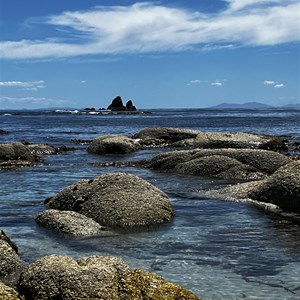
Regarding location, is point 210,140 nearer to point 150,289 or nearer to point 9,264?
point 9,264

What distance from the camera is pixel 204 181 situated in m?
21.7

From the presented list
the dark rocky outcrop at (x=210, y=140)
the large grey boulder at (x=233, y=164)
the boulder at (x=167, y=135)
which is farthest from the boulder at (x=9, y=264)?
the boulder at (x=167, y=135)

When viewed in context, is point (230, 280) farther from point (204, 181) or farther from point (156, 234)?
point (204, 181)

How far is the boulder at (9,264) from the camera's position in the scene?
33.3 feet

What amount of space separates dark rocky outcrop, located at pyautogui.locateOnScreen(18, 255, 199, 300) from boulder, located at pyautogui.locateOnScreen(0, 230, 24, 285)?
1.21 m

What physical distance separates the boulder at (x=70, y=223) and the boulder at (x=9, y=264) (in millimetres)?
2445

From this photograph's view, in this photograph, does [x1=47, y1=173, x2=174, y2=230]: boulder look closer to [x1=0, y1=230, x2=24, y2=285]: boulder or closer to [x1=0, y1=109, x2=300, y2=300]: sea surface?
[x1=0, y1=109, x2=300, y2=300]: sea surface

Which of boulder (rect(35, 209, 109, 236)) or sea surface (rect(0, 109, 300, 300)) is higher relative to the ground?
boulder (rect(35, 209, 109, 236))

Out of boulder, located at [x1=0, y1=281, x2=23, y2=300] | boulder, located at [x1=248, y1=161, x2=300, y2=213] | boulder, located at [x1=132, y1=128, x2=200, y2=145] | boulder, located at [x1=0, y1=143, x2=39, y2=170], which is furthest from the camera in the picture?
boulder, located at [x1=132, y1=128, x2=200, y2=145]

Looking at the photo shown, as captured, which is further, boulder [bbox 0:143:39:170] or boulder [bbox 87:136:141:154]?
boulder [bbox 87:136:141:154]

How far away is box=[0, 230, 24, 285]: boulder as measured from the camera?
33.3 feet

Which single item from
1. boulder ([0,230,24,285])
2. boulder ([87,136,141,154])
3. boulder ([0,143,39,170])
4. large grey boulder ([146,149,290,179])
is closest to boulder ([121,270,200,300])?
boulder ([0,230,24,285])

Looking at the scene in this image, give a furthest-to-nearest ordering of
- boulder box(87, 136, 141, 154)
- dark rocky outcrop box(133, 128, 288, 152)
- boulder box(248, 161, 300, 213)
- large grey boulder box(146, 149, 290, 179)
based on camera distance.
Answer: boulder box(87, 136, 141, 154) → dark rocky outcrop box(133, 128, 288, 152) → large grey boulder box(146, 149, 290, 179) → boulder box(248, 161, 300, 213)

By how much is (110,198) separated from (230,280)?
19.0ft
